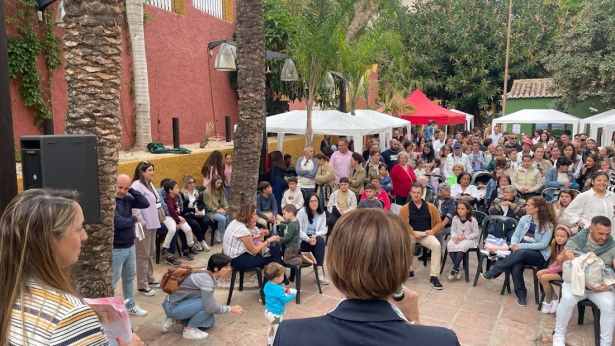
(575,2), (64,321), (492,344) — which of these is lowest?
(492,344)

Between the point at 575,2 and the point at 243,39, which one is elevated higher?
A: the point at 575,2

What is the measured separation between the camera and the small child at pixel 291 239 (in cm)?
631

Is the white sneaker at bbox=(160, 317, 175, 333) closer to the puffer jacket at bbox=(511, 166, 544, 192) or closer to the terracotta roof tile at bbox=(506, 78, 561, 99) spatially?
the puffer jacket at bbox=(511, 166, 544, 192)

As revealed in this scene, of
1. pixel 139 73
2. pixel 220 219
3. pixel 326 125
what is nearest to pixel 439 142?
pixel 326 125

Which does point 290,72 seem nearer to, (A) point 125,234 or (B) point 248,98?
(B) point 248,98

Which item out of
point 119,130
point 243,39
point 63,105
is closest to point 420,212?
point 243,39

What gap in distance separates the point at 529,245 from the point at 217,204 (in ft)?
16.5

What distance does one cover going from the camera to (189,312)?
4980 millimetres

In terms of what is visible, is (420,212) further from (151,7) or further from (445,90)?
(445,90)

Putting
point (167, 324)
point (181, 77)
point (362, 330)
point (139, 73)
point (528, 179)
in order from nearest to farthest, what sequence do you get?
point (362, 330) → point (167, 324) → point (528, 179) → point (139, 73) → point (181, 77)

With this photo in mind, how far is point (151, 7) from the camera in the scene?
37.9 feet

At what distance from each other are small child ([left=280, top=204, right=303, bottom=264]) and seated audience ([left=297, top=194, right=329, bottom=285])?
0.90 ft

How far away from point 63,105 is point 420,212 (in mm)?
6950

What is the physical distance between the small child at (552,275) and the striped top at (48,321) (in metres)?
5.30
